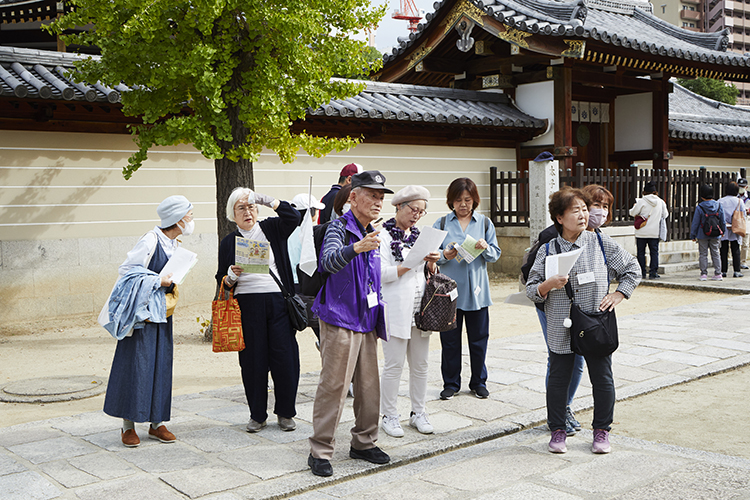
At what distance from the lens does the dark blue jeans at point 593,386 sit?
4.25m

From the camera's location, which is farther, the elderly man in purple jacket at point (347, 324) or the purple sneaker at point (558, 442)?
the purple sneaker at point (558, 442)

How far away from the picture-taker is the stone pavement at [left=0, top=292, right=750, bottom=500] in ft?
12.2

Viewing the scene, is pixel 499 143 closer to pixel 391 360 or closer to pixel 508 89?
pixel 508 89

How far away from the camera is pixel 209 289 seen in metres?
10.8

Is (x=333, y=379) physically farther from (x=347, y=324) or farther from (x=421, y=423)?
(x=421, y=423)

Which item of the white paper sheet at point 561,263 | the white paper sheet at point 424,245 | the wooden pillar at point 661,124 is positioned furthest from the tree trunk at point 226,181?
the wooden pillar at point 661,124

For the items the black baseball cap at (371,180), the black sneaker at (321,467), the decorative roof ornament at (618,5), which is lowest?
the black sneaker at (321,467)

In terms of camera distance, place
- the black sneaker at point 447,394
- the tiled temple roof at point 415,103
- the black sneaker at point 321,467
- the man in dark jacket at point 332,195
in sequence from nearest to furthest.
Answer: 1. the black sneaker at point 321,467
2. the black sneaker at point 447,394
3. the man in dark jacket at point 332,195
4. the tiled temple roof at point 415,103

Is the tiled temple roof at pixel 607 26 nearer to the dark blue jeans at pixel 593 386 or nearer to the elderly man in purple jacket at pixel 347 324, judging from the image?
the dark blue jeans at pixel 593 386

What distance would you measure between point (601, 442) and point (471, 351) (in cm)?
153

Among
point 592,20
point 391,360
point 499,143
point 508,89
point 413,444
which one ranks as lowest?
point 413,444

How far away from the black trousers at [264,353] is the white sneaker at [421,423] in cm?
82

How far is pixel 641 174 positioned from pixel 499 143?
2937 mm

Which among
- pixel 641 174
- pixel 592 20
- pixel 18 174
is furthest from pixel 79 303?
pixel 592 20
